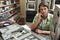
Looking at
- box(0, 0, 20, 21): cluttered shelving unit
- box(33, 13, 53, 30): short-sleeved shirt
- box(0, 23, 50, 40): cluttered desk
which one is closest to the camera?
box(0, 23, 50, 40): cluttered desk

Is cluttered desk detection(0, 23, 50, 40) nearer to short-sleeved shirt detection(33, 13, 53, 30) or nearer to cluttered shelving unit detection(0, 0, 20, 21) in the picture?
short-sleeved shirt detection(33, 13, 53, 30)

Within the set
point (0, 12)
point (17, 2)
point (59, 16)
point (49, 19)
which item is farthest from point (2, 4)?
point (59, 16)

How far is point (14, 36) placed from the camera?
0.95 metres

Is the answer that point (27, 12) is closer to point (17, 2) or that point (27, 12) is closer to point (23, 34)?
point (17, 2)

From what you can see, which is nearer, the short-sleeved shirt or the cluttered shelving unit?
the short-sleeved shirt

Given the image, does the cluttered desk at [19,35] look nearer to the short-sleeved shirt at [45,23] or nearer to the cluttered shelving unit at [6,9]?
the short-sleeved shirt at [45,23]

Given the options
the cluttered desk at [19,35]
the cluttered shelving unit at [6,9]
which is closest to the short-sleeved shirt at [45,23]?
the cluttered desk at [19,35]

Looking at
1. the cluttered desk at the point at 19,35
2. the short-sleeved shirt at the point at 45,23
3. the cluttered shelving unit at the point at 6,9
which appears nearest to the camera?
the cluttered desk at the point at 19,35

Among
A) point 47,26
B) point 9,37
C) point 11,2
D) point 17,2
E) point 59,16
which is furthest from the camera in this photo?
point 17,2

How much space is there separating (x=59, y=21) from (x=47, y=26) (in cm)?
54

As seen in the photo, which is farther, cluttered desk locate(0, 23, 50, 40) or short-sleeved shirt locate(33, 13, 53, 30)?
short-sleeved shirt locate(33, 13, 53, 30)

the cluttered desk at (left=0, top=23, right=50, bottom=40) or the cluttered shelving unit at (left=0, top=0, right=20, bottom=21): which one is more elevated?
the cluttered shelving unit at (left=0, top=0, right=20, bottom=21)

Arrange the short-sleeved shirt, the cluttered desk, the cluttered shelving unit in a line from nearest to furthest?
the cluttered desk
the short-sleeved shirt
the cluttered shelving unit

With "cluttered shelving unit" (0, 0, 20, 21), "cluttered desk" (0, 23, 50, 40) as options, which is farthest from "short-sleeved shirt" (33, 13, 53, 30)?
"cluttered shelving unit" (0, 0, 20, 21)
